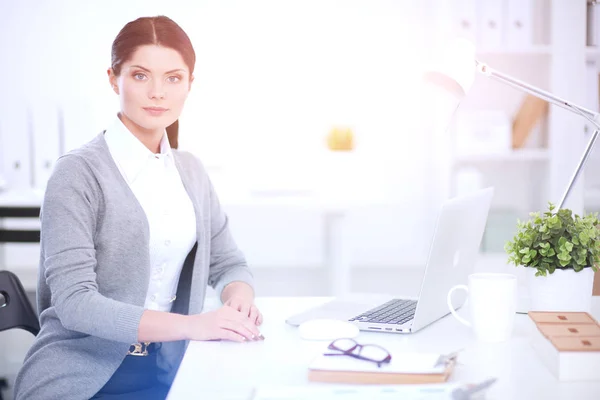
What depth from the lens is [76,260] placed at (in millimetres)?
1423

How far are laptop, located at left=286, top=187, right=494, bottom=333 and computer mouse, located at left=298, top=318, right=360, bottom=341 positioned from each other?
0.06m

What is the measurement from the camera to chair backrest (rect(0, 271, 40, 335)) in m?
1.63

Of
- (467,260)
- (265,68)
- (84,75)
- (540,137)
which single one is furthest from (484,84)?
(467,260)

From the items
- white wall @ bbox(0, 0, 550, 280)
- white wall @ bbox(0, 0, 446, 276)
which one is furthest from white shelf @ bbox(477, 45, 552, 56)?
white wall @ bbox(0, 0, 446, 276)

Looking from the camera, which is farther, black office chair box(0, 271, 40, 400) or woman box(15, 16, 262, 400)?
black office chair box(0, 271, 40, 400)

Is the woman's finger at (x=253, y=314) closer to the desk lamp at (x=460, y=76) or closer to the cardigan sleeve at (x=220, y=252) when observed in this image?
the cardigan sleeve at (x=220, y=252)

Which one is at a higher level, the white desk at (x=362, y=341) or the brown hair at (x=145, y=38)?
the brown hair at (x=145, y=38)

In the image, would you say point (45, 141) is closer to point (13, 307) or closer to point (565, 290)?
point (13, 307)

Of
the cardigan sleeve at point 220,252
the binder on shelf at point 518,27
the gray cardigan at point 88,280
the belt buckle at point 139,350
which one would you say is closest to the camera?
the gray cardigan at point 88,280

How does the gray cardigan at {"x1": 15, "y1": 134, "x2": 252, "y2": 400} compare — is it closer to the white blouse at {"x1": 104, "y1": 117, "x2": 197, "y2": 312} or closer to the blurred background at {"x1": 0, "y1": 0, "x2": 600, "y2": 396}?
the white blouse at {"x1": 104, "y1": 117, "x2": 197, "y2": 312}

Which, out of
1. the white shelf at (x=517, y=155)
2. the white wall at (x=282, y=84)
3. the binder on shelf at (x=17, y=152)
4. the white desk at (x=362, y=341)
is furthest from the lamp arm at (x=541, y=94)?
the binder on shelf at (x=17, y=152)

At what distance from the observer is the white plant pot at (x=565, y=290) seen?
140 centimetres

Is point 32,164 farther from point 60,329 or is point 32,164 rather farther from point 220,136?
point 60,329

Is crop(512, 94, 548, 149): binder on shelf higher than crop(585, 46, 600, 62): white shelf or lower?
lower
